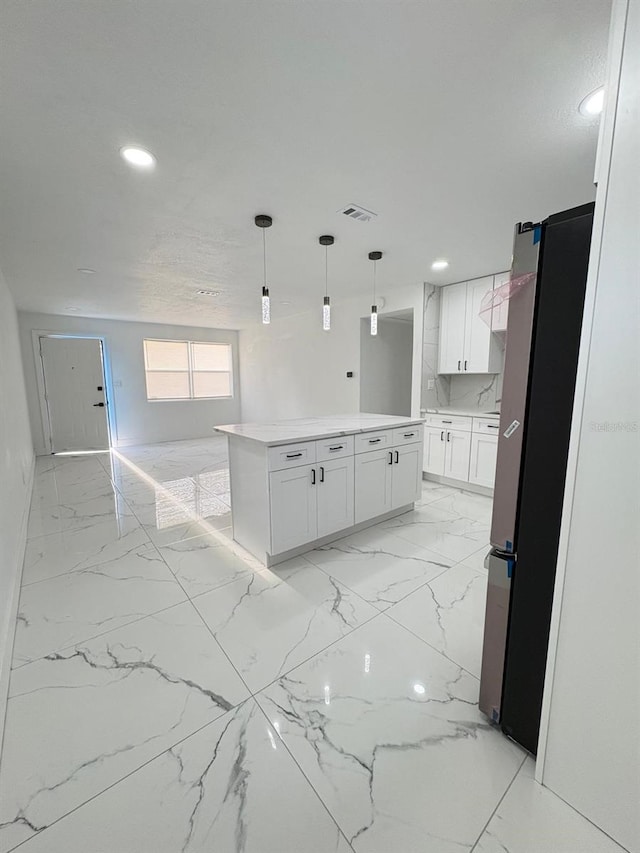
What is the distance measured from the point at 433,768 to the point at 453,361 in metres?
3.97

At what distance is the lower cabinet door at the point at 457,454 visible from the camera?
159 inches

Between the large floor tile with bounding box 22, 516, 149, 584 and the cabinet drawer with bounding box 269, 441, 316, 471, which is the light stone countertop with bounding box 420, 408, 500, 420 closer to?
the cabinet drawer with bounding box 269, 441, 316, 471

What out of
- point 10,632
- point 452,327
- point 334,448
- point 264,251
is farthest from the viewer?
point 452,327

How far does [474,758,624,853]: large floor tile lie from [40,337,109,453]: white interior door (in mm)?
7396

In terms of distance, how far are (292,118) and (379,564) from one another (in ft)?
8.59

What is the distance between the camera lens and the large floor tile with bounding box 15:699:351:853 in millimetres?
990

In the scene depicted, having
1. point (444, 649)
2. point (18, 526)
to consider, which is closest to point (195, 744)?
point (444, 649)

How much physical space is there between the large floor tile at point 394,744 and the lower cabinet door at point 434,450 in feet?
9.36

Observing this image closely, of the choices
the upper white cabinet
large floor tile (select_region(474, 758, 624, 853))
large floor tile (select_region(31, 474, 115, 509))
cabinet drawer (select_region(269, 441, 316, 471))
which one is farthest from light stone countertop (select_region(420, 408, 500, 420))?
large floor tile (select_region(31, 474, 115, 509))

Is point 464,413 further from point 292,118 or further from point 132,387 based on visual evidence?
point 132,387

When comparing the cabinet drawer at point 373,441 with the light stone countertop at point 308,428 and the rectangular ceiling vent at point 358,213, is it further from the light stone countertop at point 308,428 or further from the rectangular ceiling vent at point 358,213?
the rectangular ceiling vent at point 358,213

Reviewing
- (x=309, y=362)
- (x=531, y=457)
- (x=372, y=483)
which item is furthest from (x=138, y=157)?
(x=309, y=362)

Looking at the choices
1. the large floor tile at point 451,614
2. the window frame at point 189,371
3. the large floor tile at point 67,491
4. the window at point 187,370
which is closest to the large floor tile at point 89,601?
the large floor tile at point 451,614

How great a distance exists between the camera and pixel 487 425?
381cm
